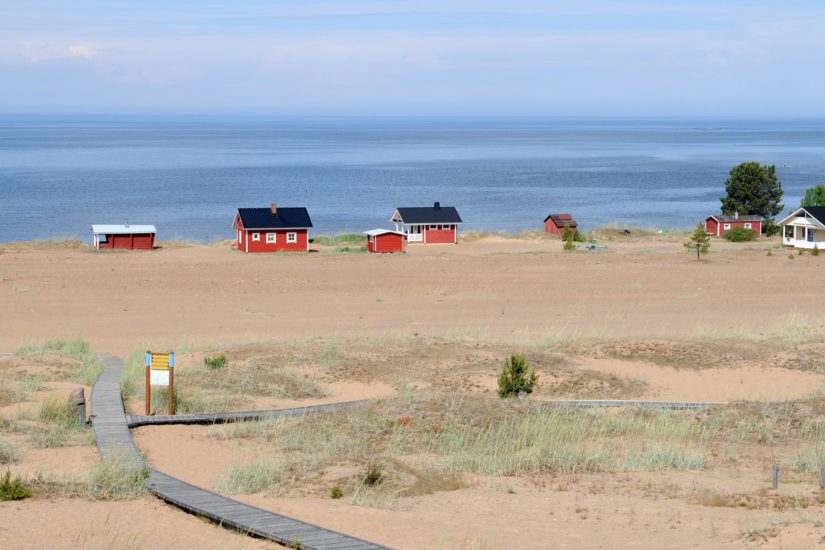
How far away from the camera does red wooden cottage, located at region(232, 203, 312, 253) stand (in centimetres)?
5381

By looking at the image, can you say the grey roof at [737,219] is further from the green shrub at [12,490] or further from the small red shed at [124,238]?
the green shrub at [12,490]

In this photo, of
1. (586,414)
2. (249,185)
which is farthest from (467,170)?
(586,414)

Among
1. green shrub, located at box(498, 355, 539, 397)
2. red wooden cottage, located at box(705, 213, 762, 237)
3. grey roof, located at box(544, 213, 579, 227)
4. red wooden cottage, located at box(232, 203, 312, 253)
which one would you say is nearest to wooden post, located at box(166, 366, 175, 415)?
green shrub, located at box(498, 355, 539, 397)

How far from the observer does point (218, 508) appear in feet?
35.9

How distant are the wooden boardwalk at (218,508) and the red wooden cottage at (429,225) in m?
44.4

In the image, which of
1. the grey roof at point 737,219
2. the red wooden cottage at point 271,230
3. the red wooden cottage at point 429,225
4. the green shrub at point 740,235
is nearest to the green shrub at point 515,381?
the red wooden cottage at point 271,230

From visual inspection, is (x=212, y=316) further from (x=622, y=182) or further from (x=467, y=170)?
(x=467, y=170)

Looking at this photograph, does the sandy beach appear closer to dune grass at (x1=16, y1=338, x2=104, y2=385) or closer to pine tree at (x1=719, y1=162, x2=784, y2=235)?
dune grass at (x1=16, y1=338, x2=104, y2=385)

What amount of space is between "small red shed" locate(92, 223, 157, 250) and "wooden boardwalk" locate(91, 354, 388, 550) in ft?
134

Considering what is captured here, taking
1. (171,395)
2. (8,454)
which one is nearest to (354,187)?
(171,395)

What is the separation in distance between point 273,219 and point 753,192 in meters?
33.4

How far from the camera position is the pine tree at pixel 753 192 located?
70.6 metres

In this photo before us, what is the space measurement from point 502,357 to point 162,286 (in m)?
21.5

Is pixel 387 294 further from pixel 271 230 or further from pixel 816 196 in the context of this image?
pixel 816 196
